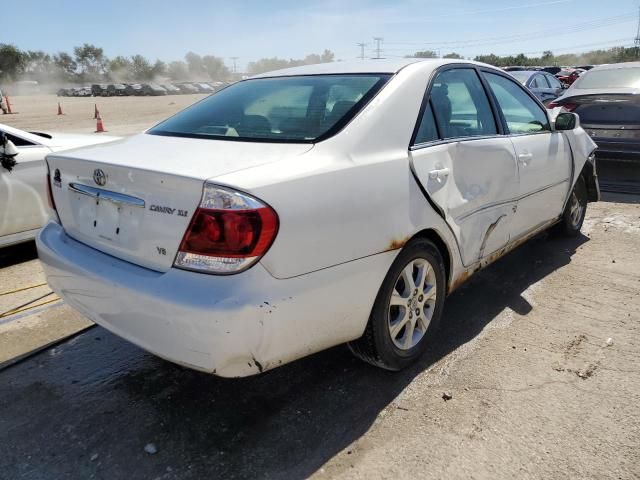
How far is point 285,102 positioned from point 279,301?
1.35m

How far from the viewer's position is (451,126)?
2986 millimetres

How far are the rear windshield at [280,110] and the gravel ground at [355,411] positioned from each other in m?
1.28

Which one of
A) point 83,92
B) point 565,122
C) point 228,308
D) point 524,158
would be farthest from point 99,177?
point 83,92

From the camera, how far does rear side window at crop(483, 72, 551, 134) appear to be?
3621 mm

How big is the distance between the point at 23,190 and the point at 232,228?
11.4ft

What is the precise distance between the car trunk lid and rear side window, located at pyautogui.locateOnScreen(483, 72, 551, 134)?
1.93 meters

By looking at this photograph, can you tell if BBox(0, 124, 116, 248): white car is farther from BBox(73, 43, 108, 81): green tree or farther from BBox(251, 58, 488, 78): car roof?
BBox(73, 43, 108, 81): green tree

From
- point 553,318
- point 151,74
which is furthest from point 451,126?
point 151,74

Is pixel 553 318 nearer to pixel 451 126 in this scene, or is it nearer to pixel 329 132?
pixel 451 126

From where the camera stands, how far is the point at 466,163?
9.65 feet

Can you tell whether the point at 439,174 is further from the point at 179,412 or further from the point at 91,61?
the point at 91,61

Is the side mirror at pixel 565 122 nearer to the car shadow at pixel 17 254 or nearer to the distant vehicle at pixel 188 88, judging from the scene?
the car shadow at pixel 17 254

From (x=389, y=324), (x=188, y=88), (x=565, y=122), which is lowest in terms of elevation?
(x=389, y=324)

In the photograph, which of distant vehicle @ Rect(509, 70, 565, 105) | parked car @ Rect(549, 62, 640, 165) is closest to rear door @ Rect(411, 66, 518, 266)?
parked car @ Rect(549, 62, 640, 165)
